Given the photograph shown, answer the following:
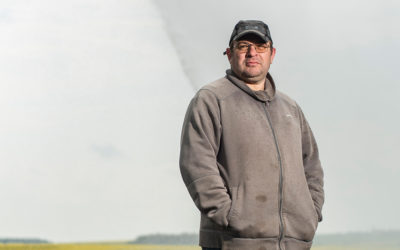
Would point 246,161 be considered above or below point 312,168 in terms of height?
above

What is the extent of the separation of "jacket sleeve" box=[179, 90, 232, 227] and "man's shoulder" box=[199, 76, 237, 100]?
22 millimetres

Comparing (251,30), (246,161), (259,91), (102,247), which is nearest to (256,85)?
(259,91)

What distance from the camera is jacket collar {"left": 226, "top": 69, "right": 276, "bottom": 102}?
13.6ft

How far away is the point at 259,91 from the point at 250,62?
0.17 m

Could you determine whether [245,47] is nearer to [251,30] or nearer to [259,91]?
[251,30]

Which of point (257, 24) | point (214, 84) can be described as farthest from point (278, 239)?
point (257, 24)

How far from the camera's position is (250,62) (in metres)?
4.20

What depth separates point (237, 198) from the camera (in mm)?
3908

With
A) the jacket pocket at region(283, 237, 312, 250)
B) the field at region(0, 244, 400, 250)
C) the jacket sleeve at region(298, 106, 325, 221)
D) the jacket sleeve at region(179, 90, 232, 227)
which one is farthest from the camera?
the field at region(0, 244, 400, 250)

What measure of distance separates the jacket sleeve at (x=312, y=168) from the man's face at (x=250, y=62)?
0.47 meters

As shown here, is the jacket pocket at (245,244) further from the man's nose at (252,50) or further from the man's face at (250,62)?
the man's nose at (252,50)

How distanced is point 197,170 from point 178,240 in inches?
644

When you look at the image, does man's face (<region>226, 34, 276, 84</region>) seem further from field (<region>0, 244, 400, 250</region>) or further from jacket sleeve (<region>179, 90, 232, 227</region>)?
field (<region>0, 244, 400, 250</region>)

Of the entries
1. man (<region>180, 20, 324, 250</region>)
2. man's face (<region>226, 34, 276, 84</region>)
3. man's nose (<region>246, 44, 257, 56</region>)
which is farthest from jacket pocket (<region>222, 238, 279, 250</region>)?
man's nose (<region>246, 44, 257, 56</region>)
